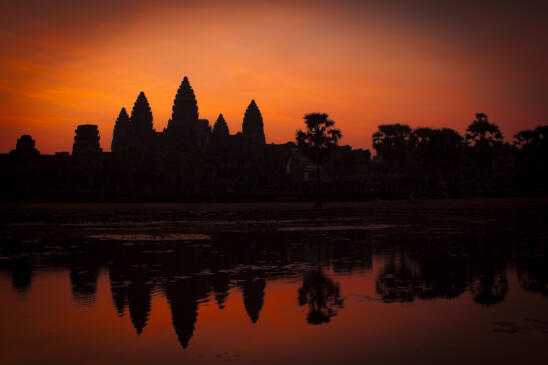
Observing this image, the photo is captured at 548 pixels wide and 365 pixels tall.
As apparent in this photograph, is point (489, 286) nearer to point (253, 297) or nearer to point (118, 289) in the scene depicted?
point (253, 297)

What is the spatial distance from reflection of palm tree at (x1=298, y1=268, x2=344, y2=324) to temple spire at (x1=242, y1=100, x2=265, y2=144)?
164785 mm

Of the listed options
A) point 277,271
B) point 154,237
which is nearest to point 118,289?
point 277,271

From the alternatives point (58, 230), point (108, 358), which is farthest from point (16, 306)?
point (58, 230)

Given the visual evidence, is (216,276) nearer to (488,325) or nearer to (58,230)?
(488,325)

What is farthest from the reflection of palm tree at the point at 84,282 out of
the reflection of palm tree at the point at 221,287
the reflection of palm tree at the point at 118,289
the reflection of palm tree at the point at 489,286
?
the reflection of palm tree at the point at 489,286

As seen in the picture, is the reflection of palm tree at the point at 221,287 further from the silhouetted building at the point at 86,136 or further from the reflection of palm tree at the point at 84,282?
the silhouetted building at the point at 86,136

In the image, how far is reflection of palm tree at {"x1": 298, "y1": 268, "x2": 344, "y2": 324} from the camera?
10.6m

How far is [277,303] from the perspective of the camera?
11.6 m

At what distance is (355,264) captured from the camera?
1711 centimetres

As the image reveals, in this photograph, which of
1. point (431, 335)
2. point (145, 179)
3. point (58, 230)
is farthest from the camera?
point (145, 179)

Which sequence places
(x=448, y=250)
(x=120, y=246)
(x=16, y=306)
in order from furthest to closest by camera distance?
1. (x=120, y=246)
2. (x=448, y=250)
3. (x=16, y=306)

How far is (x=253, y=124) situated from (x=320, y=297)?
16919cm

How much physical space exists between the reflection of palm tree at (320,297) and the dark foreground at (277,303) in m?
0.04

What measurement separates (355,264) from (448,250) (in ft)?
16.0
